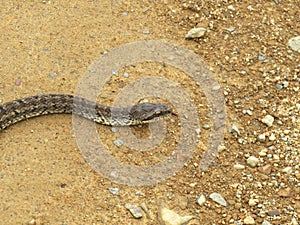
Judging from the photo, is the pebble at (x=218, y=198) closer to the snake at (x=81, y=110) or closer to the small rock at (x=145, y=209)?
the small rock at (x=145, y=209)

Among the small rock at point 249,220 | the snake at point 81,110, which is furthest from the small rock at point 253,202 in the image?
the snake at point 81,110

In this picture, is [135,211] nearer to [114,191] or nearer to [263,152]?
[114,191]

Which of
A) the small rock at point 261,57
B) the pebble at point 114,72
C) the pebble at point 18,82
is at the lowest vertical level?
the small rock at point 261,57

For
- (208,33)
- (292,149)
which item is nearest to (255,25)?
(208,33)

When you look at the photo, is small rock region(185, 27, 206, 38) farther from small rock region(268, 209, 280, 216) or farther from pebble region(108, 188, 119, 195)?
small rock region(268, 209, 280, 216)

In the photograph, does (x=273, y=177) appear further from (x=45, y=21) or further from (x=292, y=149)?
(x=45, y=21)

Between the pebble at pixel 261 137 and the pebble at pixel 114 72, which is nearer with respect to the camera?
the pebble at pixel 261 137
